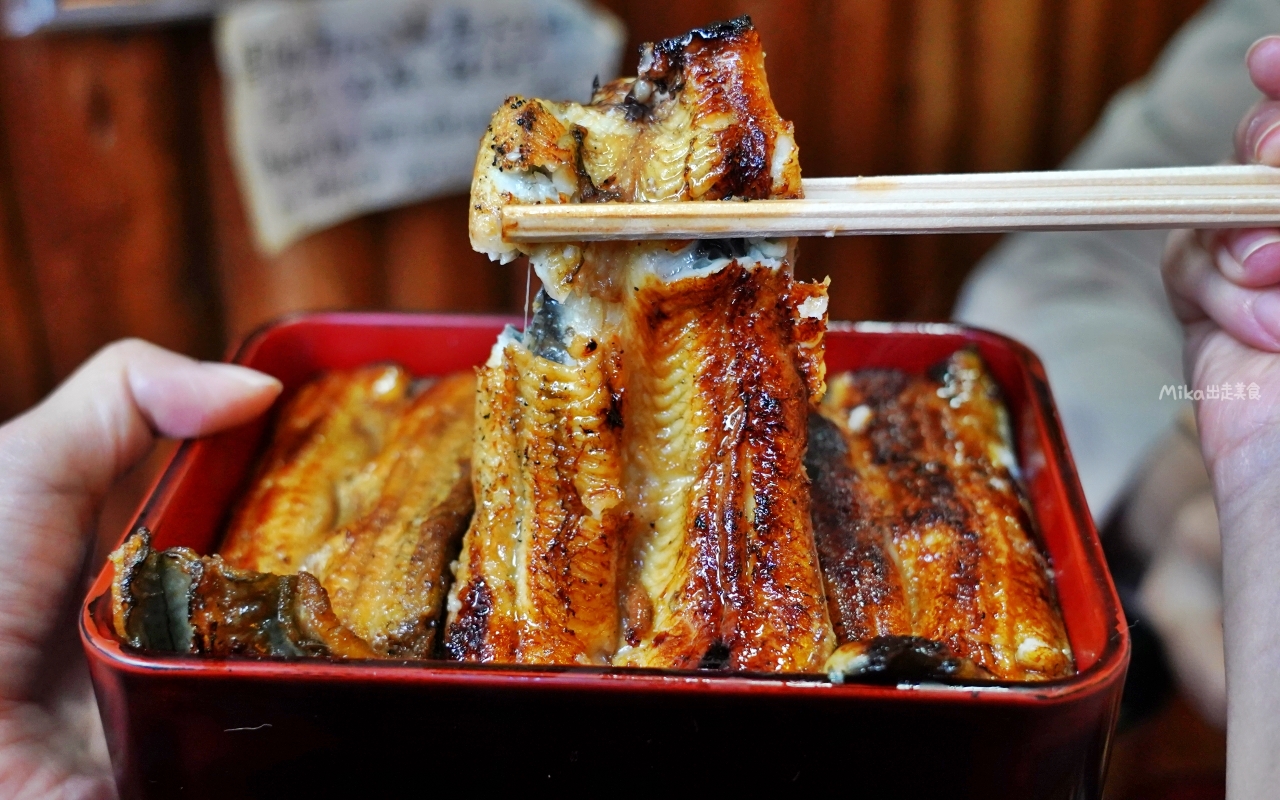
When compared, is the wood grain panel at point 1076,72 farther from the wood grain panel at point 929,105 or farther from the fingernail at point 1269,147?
the fingernail at point 1269,147

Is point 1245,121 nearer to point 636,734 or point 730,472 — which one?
point 730,472

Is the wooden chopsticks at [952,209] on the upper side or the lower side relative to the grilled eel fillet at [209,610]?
upper

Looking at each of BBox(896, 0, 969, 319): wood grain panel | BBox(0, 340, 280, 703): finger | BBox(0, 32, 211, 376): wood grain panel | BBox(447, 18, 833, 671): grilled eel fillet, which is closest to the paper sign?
BBox(0, 32, 211, 376): wood grain panel

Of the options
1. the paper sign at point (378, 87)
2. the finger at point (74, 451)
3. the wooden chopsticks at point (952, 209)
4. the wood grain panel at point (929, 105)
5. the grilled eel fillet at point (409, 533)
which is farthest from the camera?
the wood grain panel at point (929, 105)

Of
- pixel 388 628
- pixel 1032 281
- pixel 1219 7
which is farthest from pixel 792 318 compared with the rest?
pixel 1219 7

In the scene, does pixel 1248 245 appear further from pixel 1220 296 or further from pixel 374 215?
pixel 374 215

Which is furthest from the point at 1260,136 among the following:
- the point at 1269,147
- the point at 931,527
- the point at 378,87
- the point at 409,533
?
the point at 378,87

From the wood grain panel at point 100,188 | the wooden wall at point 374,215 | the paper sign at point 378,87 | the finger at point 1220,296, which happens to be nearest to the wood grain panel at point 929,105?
the wooden wall at point 374,215
